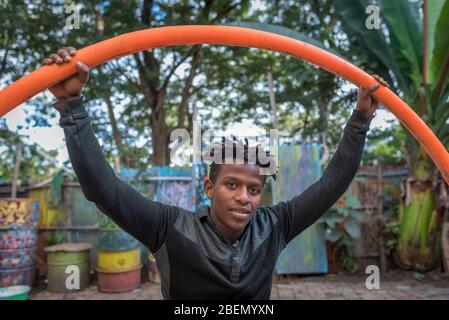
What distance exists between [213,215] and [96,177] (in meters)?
0.52

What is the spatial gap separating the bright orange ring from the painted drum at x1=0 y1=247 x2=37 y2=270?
471cm

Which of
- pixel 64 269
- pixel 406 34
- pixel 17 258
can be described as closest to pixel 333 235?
pixel 406 34

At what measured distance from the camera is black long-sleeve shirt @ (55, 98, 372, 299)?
140 centimetres

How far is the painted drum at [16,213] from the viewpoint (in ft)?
17.4

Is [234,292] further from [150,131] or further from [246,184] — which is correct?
[150,131]

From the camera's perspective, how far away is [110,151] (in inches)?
267

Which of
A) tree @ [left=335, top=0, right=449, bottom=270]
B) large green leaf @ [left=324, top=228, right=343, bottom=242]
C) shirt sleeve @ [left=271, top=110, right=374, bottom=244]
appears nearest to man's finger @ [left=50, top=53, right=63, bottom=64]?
shirt sleeve @ [left=271, top=110, right=374, bottom=244]

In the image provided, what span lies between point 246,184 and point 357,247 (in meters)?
5.37

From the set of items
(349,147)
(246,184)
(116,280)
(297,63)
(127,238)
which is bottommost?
(116,280)

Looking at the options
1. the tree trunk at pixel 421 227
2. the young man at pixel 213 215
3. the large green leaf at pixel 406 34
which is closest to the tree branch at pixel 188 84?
the large green leaf at pixel 406 34

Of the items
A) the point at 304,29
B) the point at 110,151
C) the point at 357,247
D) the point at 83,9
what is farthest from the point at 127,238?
the point at 304,29

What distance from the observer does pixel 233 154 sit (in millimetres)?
1688

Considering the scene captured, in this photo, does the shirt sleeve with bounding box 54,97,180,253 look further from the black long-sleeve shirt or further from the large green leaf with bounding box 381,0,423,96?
the large green leaf with bounding box 381,0,423,96
